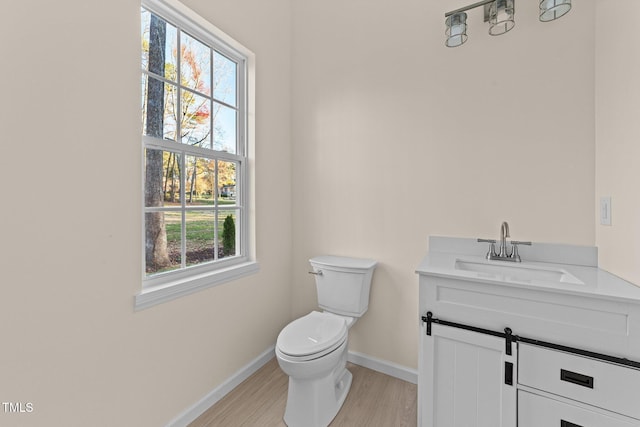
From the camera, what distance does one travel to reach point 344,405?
1.71 metres

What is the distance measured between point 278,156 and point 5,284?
1.66m

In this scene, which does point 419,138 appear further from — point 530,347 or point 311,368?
point 311,368

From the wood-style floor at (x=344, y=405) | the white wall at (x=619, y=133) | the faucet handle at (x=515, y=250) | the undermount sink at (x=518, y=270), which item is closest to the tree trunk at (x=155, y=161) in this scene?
the wood-style floor at (x=344, y=405)

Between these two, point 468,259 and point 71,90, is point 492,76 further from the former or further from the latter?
point 71,90

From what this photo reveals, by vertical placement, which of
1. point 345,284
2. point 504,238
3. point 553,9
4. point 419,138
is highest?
point 553,9

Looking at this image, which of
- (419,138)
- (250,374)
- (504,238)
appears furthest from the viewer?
(250,374)

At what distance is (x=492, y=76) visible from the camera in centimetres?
165

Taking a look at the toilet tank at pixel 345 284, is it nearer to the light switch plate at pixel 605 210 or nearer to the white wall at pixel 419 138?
the white wall at pixel 419 138

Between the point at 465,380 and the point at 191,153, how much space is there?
1820 millimetres

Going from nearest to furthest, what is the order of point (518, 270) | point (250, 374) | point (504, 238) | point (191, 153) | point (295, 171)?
1. point (518, 270)
2. point (504, 238)
3. point (191, 153)
4. point (250, 374)
5. point (295, 171)

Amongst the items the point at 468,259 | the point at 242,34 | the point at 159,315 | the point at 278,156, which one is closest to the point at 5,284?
the point at 159,315

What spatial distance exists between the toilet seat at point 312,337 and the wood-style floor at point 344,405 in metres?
0.45

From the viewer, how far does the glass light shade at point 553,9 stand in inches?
52.6

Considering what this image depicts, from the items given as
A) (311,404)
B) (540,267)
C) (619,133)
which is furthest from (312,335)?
(619,133)
